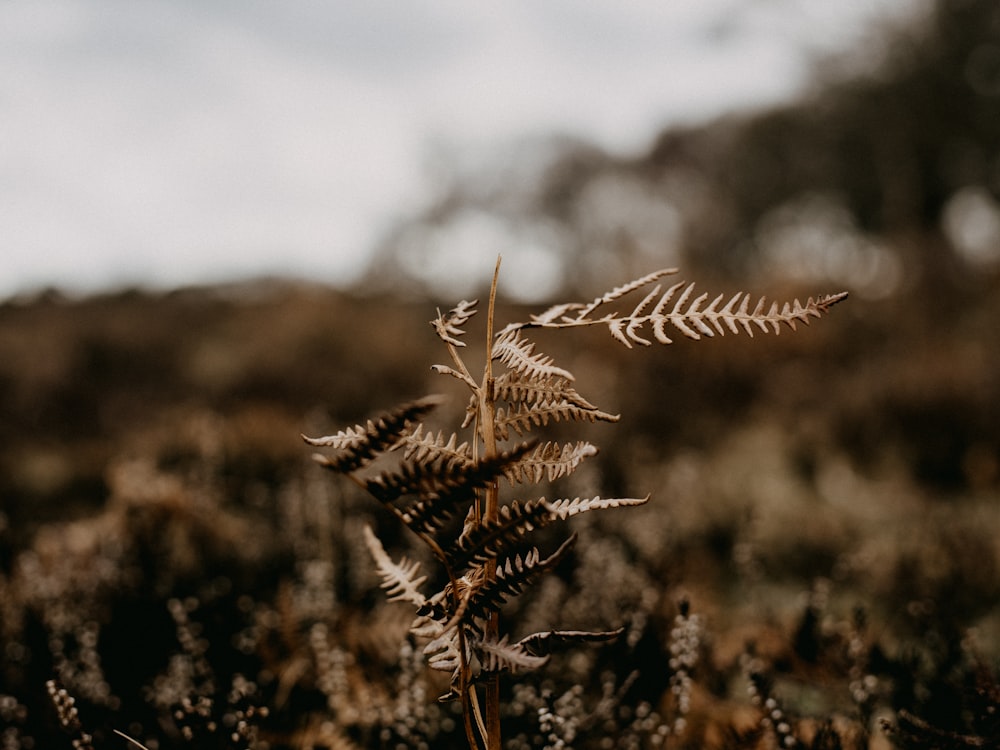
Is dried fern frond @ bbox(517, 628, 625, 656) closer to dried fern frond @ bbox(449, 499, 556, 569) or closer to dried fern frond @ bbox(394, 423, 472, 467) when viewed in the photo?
dried fern frond @ bbox(449, 499, 556, 569)

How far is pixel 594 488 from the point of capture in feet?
10.9

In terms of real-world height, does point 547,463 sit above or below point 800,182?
above

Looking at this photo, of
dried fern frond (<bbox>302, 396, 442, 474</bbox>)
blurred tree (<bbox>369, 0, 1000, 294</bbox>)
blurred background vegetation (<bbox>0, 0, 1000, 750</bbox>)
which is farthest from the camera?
blurred tree (<bbox>369, 0, 1000, 294</bbox>)

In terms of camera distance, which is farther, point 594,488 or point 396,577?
point 594,488

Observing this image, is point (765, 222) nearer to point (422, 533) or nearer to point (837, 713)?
point (837, 713)

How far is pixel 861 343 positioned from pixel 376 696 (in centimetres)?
658

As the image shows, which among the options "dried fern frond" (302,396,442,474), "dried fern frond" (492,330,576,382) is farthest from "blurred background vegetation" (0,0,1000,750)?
"dried fern frond" (302,396,442,474)

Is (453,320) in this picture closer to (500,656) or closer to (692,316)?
(692,316)

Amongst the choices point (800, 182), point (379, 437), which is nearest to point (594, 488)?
point (379, 437)

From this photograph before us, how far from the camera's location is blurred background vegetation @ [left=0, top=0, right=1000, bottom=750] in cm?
202

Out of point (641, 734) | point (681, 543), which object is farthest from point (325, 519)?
point (681, 543)

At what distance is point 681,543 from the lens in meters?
3.56

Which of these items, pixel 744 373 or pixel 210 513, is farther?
pixel 744 373

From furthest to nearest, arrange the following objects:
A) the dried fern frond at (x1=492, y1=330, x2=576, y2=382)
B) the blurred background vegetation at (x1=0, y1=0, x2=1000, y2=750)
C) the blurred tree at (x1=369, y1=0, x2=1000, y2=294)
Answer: the blurred tree at (x1=369, y1=0, x2=1000, y2=294)
the blurred background vegetation at (x1=0, y1=0, x2=1000, y2=750)
the dried fern frond at (x1=492, y1=330, x2=576, y2=382)
